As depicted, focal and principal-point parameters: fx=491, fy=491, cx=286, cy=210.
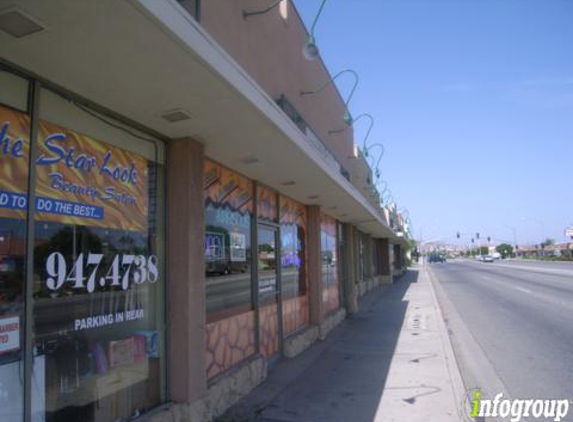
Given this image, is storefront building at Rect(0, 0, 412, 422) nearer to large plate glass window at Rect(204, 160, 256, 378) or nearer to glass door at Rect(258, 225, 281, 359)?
large plate glass window at Rect(204, 160, 256, 378)

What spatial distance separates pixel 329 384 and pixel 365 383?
Result: 519 mm

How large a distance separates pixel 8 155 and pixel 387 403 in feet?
16.5

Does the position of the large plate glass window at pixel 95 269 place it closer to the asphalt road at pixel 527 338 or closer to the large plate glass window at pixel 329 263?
the asphalt road at pixel 527 338

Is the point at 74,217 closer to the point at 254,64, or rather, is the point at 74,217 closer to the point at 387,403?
the point at 254,64

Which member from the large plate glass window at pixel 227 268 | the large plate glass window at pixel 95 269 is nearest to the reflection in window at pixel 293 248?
the large plate glass window at pixel 227 268

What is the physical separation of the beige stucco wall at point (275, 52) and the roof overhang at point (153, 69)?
1021mm

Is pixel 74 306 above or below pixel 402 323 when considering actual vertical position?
above

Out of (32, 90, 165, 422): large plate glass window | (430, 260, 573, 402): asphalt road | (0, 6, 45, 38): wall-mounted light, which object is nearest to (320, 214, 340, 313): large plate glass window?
(430, 260, 573, 402): asphalt road

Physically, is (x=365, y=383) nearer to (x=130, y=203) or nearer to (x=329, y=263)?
(x=130, y=203)

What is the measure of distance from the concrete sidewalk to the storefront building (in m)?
0.50

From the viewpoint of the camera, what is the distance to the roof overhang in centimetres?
282

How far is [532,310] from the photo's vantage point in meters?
14.9

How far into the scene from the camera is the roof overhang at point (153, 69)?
2.82 m

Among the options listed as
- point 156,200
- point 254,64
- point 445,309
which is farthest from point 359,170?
point 156,200
